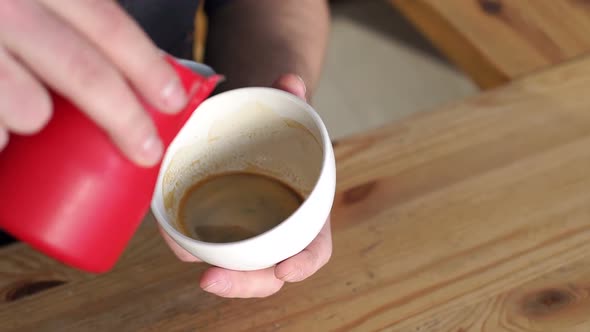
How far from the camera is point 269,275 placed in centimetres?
49

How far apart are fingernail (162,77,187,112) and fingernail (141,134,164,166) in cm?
2

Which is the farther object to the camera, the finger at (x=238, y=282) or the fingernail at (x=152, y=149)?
the finger at (x=238, y=282)

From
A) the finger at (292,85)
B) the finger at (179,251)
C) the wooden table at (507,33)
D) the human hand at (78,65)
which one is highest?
the human hand at (78,65)

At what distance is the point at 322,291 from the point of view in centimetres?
53

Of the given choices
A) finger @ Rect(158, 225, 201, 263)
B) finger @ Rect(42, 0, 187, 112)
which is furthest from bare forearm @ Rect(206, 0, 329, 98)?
finger @ Rect(42, 0, 187, 112)

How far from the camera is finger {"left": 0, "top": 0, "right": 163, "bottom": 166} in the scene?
313 millimetres

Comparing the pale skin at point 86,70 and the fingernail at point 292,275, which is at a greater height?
the pale skin at point 86,70

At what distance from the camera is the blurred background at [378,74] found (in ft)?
4.20

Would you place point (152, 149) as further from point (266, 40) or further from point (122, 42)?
point (266, 40)

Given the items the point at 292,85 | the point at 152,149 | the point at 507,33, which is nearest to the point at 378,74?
the point at 507,33

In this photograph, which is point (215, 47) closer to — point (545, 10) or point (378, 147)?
point (378, 147)

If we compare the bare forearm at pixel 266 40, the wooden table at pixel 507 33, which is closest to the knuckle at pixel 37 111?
the bare forearm at pixel 266 40

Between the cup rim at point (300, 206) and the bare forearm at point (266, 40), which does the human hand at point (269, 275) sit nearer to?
the cup rim at point (300, 206)

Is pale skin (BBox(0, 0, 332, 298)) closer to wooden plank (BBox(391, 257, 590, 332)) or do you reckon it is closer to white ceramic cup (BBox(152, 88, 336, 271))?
white ceramic cup (BBox(152, 88, 336, 271))
